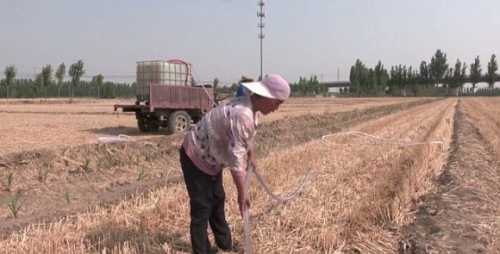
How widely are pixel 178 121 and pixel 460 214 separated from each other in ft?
42.6

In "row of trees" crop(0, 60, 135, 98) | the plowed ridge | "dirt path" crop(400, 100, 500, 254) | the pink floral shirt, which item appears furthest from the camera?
"row of trees" crop(0, 60, 135, 98)

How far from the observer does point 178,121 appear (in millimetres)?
18812

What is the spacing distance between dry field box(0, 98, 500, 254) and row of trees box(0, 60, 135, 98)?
82303 millimetres

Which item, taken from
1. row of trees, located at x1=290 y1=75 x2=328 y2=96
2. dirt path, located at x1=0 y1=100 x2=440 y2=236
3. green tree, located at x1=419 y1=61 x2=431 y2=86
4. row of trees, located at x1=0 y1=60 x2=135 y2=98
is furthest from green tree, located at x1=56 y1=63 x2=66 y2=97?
dirt path, located at x1=0 y1=100 x2=440 y2=236

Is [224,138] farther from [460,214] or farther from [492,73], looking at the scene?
[492,73]

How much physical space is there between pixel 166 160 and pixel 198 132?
781 centimetres

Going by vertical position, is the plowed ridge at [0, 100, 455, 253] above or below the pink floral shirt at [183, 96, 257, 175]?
below

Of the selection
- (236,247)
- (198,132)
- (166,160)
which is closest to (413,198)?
→ (236,247)

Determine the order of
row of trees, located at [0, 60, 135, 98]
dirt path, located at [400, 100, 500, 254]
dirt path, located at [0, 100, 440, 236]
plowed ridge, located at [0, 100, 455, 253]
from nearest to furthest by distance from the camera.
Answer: plowed ridge, located at [0, 100, 455, 253], dirt path, located at [400, 100, 500, 254], dirt path, located at [0, 100, 440, 236], row of trees, located at [0, 60, 135, 98]

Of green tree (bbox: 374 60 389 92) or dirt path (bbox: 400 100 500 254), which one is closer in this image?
dirt path (bbox: 400 100 500 254)

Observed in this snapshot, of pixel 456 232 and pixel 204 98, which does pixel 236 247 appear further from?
pixel 204 98

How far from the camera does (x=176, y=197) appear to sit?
7234mm

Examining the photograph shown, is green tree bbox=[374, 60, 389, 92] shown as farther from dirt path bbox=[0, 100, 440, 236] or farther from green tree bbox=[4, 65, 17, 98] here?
dirt path bbox=[0, 100, 440, 236]

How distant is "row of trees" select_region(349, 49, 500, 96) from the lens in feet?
407
